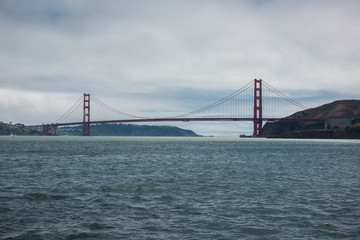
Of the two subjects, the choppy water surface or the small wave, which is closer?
the choppy water surface

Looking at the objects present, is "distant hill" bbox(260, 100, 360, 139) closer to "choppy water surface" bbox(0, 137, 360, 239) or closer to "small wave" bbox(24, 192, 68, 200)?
"choppy water surface" bbox(0, 137, 360, 239)

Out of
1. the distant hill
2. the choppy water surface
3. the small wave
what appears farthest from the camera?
the distant hill

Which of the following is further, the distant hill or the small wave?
the distant hill

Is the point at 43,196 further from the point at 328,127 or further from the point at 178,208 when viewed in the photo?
the point at 328,127

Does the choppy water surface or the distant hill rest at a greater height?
the distant hill

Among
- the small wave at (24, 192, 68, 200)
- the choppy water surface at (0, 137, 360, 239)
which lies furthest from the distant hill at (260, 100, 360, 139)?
the small wave at (24, 192, 68, 200)

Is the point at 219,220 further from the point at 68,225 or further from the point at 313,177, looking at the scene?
the point at 313,177

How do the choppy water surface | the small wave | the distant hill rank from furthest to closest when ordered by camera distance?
the distant hill < the small wave < the choppy water surface

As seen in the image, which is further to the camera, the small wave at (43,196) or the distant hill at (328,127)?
the distant hill at (328,127)

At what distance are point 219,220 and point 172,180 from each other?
8903 mm

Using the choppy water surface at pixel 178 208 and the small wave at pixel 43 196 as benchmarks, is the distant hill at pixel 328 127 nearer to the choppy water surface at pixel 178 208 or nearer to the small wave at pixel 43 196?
the choppy water surface at pixel 178 208

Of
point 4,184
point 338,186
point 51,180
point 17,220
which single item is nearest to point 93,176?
point 51,180

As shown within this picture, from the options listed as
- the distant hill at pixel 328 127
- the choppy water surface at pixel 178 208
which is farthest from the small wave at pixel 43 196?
the distant hill at pixel 328 127

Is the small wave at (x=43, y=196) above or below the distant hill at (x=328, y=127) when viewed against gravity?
below
